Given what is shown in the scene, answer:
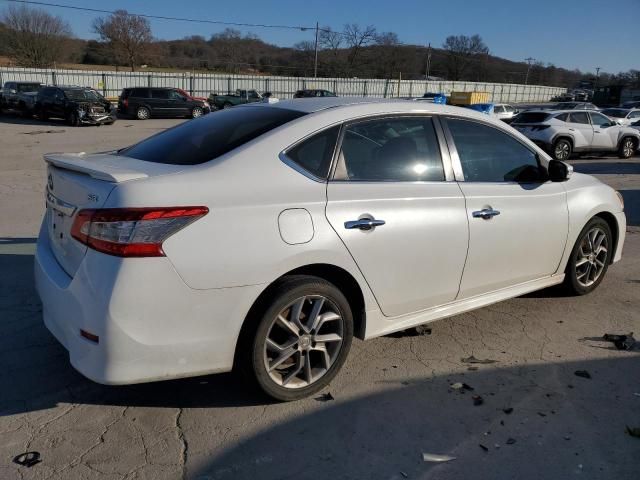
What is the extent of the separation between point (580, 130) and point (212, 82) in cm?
3617

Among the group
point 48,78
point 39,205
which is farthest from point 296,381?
point 48,78

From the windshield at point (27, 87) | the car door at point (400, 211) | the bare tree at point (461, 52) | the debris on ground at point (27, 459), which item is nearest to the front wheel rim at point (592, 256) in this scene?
the car door at point (400, 211)

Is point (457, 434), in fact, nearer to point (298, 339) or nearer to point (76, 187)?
point (298, 339)

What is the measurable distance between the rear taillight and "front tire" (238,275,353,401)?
2.11 ft

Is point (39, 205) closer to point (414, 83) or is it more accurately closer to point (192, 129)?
point (192, 129)

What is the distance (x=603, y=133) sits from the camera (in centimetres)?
1805

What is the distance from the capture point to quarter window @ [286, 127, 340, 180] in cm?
307

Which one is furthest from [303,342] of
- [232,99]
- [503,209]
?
[232,99]

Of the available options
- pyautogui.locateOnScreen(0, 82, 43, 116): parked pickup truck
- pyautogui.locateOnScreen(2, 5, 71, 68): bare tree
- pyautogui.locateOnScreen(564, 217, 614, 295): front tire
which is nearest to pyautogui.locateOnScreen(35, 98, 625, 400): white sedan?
pyautogui.locateOnScreen(564, 217, 614, 295): front tire

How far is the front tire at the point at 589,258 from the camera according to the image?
465cm

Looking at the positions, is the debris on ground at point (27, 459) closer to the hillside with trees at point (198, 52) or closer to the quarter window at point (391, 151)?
the quarter window at point (391, 151)

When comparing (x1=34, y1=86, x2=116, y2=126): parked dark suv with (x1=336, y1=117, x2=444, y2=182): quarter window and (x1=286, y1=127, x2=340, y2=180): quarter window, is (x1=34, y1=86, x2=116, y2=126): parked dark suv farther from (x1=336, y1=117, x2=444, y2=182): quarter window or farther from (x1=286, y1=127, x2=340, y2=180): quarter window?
(x1=286, y1=127, x2=340, y2=180): quarter window

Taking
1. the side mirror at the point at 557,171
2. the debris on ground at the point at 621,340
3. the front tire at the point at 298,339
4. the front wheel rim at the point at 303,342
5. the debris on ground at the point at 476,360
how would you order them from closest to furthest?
the front tire at the point at 298,339 < the front wheel rim at the point at 303,342 < the debris on ground at the point at 476,360 < the debris on ground at the point at 621,340 < the side mirror at the point at 557,171

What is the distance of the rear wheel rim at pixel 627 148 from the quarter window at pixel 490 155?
17.0 m
